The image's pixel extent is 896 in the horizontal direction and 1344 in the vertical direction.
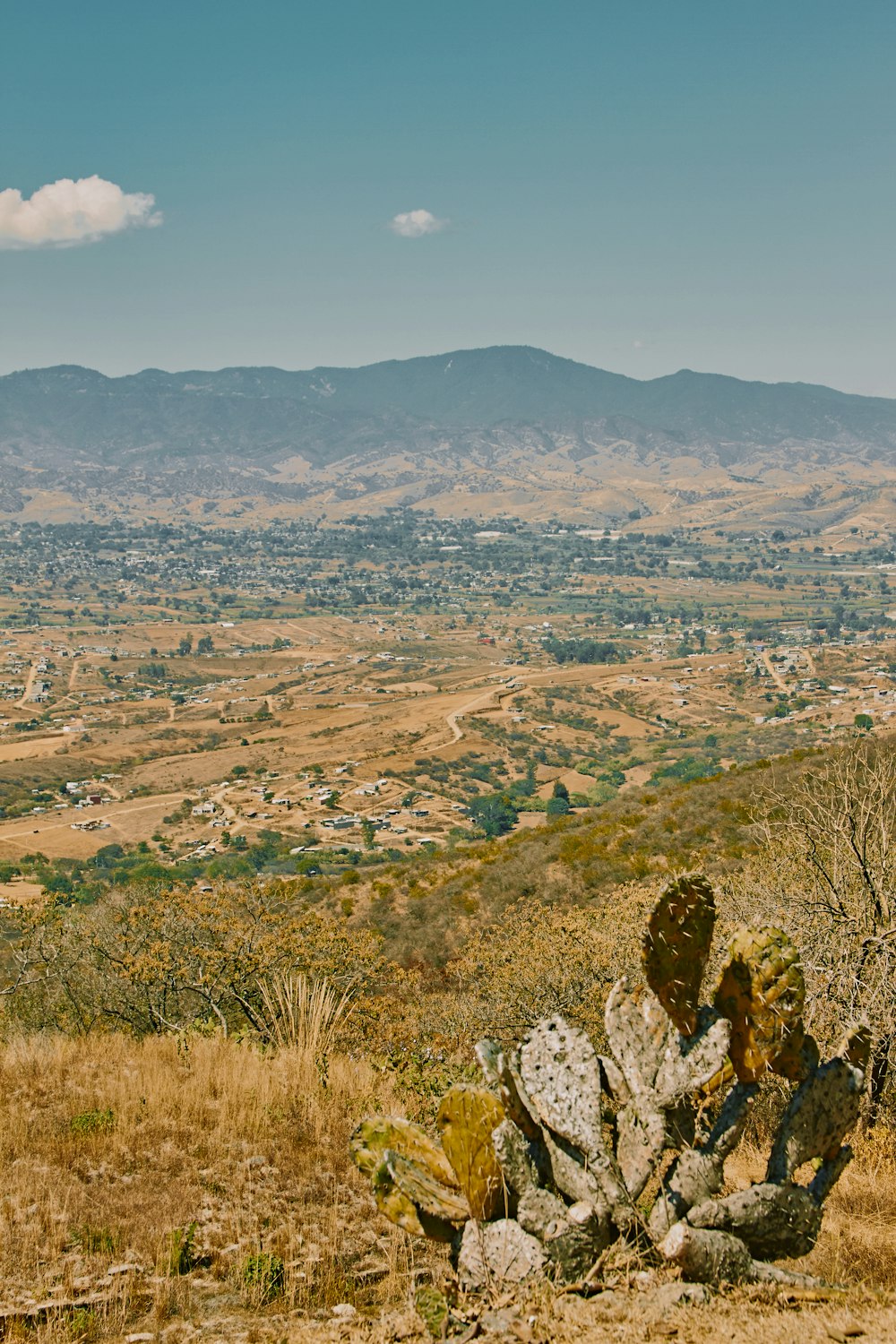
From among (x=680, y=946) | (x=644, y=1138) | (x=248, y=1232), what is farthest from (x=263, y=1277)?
(x=680, y=946)

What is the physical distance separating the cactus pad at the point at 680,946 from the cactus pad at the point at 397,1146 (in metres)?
1.41

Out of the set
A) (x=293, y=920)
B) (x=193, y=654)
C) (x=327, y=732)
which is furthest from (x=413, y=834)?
(x=193, y=654)

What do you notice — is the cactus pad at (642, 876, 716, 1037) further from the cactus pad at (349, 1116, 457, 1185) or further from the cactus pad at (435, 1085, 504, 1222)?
the cactus pad at (349, 1116, 457, 1185)

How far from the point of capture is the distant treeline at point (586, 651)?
5025 inches

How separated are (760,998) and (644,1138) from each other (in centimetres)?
88

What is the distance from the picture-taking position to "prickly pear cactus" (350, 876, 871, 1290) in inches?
154

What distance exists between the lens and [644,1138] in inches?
168

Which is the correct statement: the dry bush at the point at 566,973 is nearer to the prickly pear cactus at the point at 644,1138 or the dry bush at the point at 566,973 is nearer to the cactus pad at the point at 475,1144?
the prickly pear cactus at the point at 644,1138

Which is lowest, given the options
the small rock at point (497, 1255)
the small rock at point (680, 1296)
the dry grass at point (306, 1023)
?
the dry grass at point (306, 1023)

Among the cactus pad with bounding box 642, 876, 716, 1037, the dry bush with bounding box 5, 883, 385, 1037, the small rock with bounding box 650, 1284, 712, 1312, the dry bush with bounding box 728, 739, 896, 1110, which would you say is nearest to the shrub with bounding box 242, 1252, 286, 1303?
the small rock with bounding box 650, 1284, 712, 1312

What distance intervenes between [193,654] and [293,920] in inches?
5463

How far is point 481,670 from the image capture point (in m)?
120

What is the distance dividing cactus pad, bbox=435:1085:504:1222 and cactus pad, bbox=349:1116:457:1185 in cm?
26

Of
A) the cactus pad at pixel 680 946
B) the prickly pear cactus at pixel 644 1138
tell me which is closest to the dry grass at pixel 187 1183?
the prickly pear cactus at pixel 644 1138
